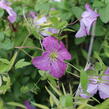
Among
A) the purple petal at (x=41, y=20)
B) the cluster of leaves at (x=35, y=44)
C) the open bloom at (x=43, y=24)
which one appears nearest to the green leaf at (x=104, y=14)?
the cluster of leaves at (x=35, y=44)

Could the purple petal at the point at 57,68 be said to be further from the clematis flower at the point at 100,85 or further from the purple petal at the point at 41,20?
the purple petal at the point at 41,20

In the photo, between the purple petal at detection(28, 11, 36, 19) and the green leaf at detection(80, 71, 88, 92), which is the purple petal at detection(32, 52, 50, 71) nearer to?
the green leaf at detection(80, 71, 88, 92)

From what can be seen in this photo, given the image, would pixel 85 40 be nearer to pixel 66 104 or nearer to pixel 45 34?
pixel 45 34

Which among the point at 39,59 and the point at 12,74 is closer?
the point at 39,59

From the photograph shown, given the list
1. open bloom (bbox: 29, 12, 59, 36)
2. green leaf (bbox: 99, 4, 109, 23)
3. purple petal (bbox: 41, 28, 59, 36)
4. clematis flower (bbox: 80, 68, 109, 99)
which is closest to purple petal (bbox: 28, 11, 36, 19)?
open bloom (bbox: 29, 12, 59, 36)

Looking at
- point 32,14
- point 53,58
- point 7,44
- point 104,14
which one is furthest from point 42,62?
point 32,14

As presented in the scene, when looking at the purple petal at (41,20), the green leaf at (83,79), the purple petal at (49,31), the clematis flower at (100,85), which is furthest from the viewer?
the purple petal at (41,20)

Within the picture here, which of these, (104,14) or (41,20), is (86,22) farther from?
(41,20)

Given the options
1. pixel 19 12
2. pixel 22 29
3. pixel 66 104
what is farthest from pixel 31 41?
pixel 66 104
